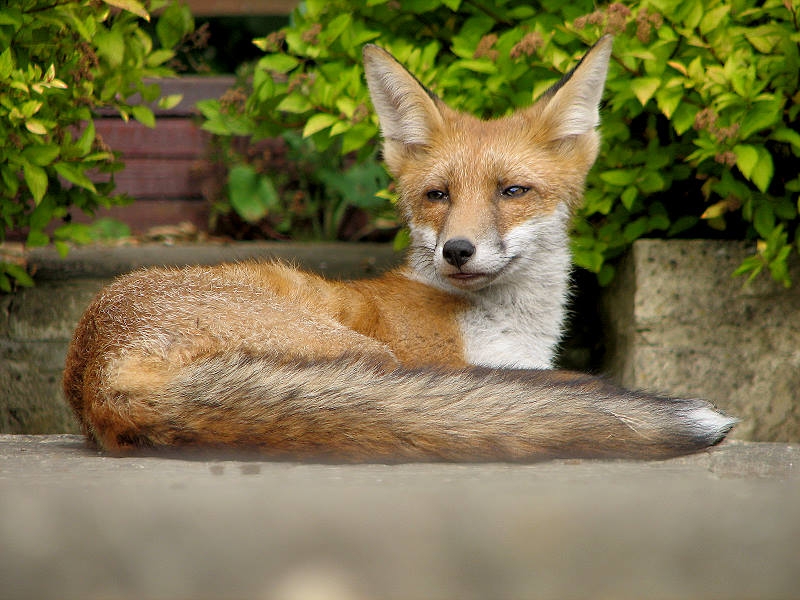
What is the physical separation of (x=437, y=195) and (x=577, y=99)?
69 cm

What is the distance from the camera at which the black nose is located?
303 centimetres

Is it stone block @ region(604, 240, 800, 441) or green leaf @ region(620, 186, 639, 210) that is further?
stone block @ region(604, 240, 800, 441)

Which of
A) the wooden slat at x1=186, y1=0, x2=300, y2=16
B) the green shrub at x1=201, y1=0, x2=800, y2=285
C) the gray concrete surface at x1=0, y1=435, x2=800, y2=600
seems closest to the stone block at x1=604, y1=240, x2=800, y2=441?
the green shrub at x1=201, y1=0, x2=800, y2=285

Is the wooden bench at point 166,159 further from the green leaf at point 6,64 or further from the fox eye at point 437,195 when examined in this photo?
the fox eye at point 437,195

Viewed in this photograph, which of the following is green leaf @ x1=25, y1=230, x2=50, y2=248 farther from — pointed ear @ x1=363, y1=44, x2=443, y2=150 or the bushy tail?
the bushy tail

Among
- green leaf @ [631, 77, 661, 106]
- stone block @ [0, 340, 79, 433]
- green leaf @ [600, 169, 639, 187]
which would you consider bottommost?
stone block @ [0, 340, 79, 433]

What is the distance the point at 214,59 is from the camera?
644 cm

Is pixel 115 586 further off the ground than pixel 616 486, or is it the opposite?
pixel 616 486

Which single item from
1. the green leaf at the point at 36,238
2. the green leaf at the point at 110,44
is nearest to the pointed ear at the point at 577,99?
the green leaf at the point at 110,44

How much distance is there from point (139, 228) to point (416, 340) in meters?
2.86

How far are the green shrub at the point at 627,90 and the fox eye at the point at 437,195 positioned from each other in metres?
0.60

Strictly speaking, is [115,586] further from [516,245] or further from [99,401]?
[516,245]

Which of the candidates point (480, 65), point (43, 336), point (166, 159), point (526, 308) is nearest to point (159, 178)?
point (166, 159)

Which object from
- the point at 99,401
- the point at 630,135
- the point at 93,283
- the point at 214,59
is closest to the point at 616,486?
the point at 99,401
